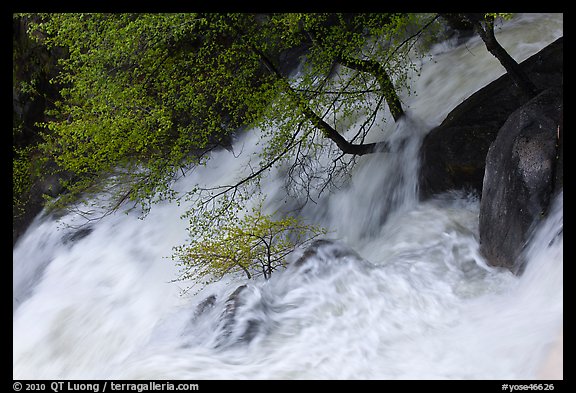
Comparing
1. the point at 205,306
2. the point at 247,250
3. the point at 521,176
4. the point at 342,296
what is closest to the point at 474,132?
the point at 521,176

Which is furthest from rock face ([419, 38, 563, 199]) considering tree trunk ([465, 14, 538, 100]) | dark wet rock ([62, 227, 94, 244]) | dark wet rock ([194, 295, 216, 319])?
dark wet rock ([62, 227, 94, 244])

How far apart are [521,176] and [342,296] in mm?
1991

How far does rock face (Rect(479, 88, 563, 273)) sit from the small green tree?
222 cm

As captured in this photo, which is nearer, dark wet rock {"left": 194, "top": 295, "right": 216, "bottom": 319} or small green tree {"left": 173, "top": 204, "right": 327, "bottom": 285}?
dark wet rock {"left": 194, "top": 295, "right": 216, "bottom": 319}

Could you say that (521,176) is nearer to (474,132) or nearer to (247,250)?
(474,132)

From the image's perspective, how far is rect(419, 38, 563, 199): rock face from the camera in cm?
655

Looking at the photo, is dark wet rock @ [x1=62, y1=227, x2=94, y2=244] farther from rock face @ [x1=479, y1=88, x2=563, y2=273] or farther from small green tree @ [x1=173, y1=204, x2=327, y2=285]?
rock face @ [x1=479, y1=88, x2=563, y2=273]

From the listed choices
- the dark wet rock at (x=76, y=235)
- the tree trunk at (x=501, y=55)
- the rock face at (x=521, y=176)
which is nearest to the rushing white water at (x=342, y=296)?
the dark wet rock at (x=76, y=235)

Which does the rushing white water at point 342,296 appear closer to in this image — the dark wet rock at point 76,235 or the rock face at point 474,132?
the dark wet rock at point 76,235

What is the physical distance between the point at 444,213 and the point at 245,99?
2840 millimetres

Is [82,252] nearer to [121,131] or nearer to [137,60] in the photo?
[121,131]

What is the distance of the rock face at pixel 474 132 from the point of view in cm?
655
